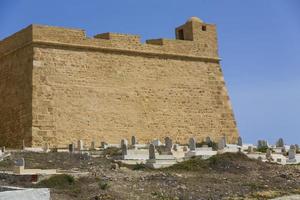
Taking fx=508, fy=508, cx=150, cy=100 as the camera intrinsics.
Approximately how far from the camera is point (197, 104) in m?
24.4

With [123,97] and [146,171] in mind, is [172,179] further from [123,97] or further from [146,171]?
[123,97]

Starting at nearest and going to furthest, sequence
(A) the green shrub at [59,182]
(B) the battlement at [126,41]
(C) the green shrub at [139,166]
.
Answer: (A) the green shrub at [59,182] < (C) the green shrub at [139,166] < (B) the battlement at [126,41]

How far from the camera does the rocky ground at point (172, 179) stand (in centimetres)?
1069

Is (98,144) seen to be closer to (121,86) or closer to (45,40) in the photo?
(121,86)

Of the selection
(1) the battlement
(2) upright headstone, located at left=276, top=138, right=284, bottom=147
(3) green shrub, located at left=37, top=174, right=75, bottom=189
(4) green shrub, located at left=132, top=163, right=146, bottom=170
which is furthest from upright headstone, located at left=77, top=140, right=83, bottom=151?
(2) upright headstone, located at left=276, top=138, right=284, bottom=147

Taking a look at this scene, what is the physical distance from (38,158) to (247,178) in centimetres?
620

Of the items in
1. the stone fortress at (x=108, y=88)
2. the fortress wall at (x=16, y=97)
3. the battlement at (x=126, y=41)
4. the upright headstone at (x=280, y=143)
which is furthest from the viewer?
the upright headstone at (x=280, y=143)

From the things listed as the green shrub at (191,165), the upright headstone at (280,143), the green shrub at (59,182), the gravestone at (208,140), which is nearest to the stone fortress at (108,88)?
the gravestone at (208,140)

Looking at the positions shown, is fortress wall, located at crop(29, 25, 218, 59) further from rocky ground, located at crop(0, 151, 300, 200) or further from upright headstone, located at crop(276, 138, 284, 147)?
rocky ground, located at crop(0, 151, 300, 200)

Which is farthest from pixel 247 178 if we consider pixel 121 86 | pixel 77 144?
pixel 121 86

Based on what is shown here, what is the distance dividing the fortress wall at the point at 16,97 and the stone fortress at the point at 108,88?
42 mm

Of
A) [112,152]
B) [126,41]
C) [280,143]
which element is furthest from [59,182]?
[280,143]

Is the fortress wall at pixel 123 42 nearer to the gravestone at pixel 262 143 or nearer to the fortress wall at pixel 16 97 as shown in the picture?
the fortress wall at pixel 16 97

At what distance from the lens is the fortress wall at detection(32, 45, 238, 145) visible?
20.5 meters
